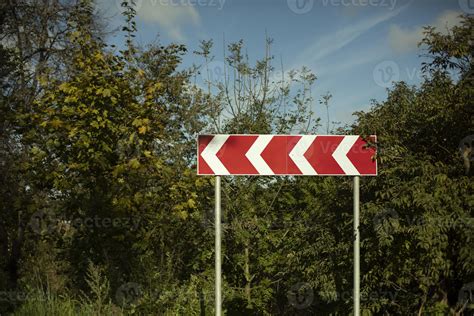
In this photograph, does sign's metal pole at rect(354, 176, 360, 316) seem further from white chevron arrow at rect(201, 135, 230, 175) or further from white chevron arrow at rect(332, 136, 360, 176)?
white chevron arrow at rect(201, 135, 230, 175)

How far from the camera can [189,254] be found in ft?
25.7

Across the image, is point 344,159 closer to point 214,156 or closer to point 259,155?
point 259,155

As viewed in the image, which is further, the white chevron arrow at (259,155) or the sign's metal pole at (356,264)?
the white chevron arrow at (259,155)

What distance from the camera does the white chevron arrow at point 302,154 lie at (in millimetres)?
4379

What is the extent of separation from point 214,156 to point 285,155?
674 mm

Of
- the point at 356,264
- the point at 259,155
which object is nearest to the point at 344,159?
the point at 259,155

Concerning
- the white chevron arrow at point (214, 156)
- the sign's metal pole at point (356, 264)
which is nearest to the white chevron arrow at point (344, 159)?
the sign's metal pole at point (356, 264)

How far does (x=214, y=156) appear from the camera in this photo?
4.25 metres

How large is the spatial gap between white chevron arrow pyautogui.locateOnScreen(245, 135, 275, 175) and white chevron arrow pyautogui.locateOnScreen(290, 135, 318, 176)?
26 centimetres

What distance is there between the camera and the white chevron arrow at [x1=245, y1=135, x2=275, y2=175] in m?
4.31

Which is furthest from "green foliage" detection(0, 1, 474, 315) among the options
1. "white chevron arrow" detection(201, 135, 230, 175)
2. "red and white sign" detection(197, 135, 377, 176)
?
"white chevron arrow" detection(201, 135, 230, 175)

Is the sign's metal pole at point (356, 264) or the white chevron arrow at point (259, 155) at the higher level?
the white chevron arrow at point (259, 155)

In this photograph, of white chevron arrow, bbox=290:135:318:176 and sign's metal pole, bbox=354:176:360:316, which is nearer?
sign's metal pole, bbox=354:176:360:316

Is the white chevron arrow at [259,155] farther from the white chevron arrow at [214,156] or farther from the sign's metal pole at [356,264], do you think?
the sign's metal pole at [356,264]
